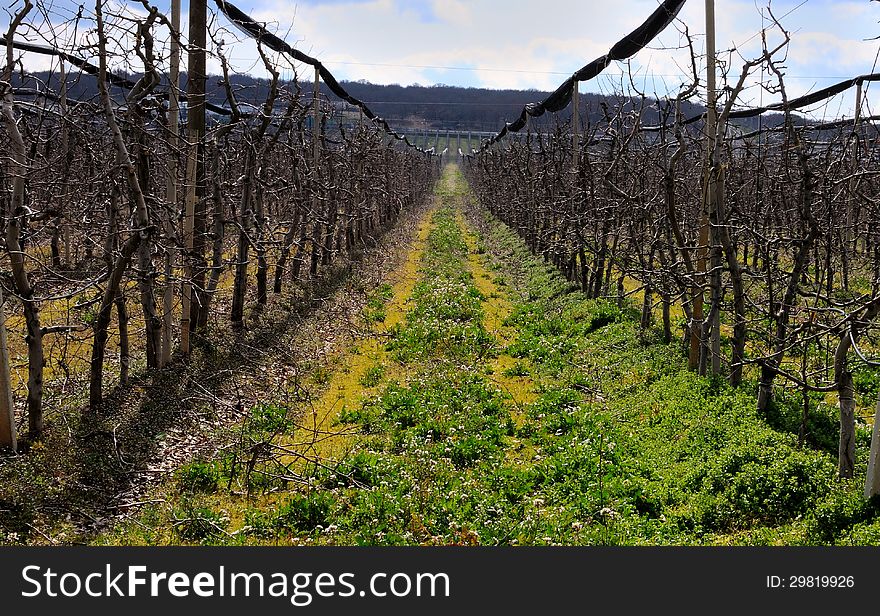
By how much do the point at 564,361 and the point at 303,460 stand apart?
4.49 meters

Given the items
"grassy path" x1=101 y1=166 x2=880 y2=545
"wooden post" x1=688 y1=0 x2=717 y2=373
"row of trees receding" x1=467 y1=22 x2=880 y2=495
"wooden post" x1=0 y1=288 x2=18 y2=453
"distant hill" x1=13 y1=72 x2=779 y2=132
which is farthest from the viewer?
"distant hill" x1=13 y1=72 x2=779 y2=132

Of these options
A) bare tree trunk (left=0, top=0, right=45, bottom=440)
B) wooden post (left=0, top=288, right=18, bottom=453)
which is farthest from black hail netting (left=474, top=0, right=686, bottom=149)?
wooden post (left=0, top=288, right=18, bottom=453)

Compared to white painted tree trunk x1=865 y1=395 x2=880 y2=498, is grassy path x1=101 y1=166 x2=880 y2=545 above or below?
below

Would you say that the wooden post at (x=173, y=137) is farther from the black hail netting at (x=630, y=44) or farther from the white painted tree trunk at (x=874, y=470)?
the white painted tree trunk at (x=874, y=470)

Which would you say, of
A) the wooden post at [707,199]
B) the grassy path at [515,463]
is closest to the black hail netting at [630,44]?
the wooden post at [707,199]

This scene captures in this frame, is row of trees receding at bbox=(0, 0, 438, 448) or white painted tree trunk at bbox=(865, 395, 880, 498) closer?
white painted tree trunk at bbox=(865, 395, 880, 498)

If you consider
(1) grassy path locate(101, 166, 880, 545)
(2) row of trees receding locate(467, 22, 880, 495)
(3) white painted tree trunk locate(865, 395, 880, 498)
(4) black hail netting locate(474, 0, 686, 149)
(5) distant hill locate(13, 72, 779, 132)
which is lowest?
(1) grassy path locate(101, 166, 880, 545)

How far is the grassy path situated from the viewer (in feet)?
19.3

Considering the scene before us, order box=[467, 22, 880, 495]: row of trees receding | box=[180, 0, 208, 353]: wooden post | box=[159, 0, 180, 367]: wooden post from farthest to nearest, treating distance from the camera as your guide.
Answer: box=[180, 0, 208, 353]: wooden post, box=[159, 0, 180, 367]: wooden post, box=[467, 22, 880, 495]: row of trees receding

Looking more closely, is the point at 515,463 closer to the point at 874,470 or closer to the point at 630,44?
the point at 874,470

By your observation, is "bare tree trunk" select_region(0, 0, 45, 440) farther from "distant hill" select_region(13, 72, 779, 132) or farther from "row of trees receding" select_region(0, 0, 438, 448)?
"distant hill" select_region(13, 72, 779, 132)

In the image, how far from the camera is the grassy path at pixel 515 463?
19.3 ft

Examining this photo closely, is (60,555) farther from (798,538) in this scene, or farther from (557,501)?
(798,538)

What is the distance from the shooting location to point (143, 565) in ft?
15.9
